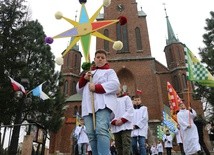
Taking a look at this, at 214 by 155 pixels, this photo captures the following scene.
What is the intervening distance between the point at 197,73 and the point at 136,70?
70.6 ft

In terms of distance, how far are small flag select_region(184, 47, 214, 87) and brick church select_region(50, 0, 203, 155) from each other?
1828 centimetres

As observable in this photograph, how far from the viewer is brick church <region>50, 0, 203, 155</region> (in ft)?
91.6

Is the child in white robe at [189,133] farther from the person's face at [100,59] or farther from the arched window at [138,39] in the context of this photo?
the arched window at [138,39]

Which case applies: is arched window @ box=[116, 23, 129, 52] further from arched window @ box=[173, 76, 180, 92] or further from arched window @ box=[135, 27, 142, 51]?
arched window @ box=[173, 76, 180, 92]

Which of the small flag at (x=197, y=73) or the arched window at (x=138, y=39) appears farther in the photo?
the arched window at (x=138, y=39)

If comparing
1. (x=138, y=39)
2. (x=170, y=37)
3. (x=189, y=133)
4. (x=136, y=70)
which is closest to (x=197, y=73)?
(x=189, y=133)

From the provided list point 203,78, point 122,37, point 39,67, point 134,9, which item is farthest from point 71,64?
point 203,78

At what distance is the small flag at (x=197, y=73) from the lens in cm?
791

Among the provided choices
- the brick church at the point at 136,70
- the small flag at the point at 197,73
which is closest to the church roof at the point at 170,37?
the brick church at the point at 136,70

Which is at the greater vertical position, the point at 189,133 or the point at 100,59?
the point at 100,59

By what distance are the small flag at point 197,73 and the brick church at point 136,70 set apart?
60.0 feet

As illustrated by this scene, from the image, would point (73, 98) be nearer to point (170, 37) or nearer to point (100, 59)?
point (170, 37)

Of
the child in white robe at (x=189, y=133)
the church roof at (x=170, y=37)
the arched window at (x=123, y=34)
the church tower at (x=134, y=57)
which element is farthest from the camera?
the church roof at (x=170, y=37)

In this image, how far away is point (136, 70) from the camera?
29.5 metres
